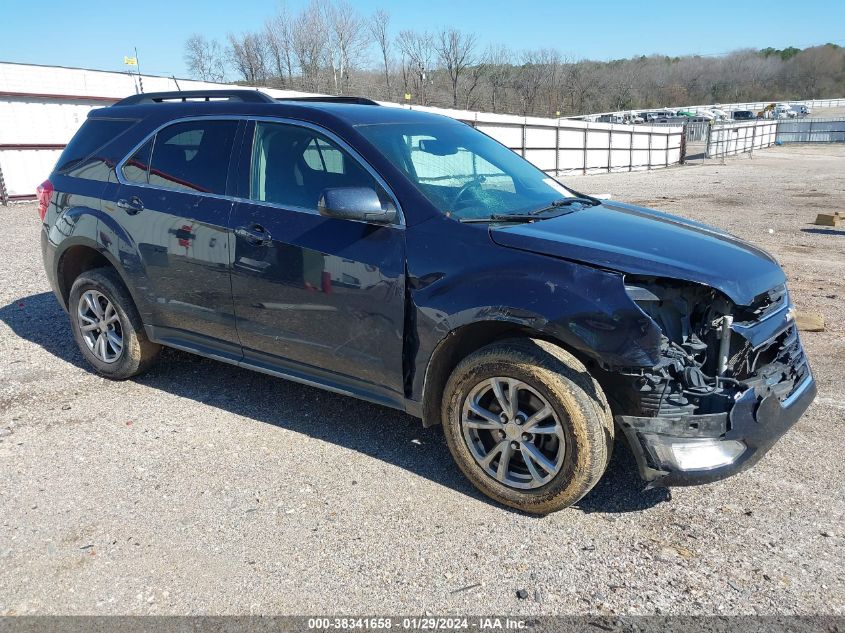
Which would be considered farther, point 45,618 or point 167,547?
point 167,547

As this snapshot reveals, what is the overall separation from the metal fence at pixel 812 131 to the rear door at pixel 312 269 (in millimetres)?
61227

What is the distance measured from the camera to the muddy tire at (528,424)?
9.95 feet

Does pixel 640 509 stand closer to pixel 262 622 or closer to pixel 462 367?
pixel 462 367

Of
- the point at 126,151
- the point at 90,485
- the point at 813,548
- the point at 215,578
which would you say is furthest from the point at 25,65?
the point at 813,548

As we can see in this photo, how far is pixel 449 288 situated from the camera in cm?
327

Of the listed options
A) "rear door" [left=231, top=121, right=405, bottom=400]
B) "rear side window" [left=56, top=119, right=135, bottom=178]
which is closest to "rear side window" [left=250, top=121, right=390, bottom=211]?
"rear door" [left=231, top=121, right=405, bottom=400]

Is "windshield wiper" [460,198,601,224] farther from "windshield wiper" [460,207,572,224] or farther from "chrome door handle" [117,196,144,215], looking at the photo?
"chrome door handle" [117,196,144,215]

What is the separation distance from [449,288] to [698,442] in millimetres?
1342

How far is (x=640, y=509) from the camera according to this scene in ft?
10.9

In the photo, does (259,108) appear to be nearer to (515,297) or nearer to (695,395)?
(515,297)

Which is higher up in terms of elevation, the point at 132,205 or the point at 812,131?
the point at 132,205

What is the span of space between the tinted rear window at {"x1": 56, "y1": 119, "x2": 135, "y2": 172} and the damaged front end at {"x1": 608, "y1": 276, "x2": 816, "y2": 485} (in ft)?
12.7

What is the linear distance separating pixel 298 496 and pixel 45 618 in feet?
4.01

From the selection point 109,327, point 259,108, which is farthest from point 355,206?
point 109,327
